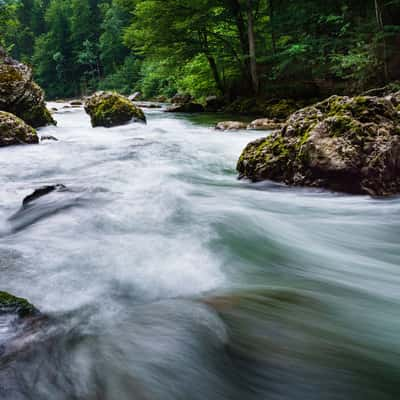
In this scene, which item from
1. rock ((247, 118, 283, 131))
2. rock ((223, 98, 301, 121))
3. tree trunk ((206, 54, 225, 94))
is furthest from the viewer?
tree trunk ((206, 54, 225, 94))

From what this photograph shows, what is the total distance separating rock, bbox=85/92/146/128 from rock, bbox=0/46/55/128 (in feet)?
5.54

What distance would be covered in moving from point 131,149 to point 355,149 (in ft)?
17.6

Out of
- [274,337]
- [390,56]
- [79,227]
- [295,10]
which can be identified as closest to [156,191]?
[79,227]

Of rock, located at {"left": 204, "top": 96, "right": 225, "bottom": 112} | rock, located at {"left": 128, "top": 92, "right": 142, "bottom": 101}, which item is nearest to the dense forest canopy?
rock, located at {"left": 204, "top": 96, "right": 225, "bottom": 112}

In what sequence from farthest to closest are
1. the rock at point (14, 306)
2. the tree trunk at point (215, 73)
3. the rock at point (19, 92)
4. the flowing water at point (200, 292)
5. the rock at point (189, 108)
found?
1. the rock at point (189, 108)
2. the tree trunk at point (215, 73)
3. the rock at point (19, 92)
4. the rock at point (14, 306)
5. the flowing water at point (200, 292)

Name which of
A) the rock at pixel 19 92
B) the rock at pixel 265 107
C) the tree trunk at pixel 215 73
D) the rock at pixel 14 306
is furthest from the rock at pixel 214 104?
the rock at pixel 14 306

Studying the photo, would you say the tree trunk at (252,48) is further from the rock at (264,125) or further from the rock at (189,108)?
the rock at (264,125)

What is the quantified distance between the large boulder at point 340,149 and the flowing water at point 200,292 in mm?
236

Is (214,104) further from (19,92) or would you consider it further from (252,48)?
(19,92)

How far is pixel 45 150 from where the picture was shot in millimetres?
8195

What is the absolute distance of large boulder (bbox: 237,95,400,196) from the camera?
4148 mm

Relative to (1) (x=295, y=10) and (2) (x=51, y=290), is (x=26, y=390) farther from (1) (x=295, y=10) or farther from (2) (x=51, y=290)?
(1) (x=295, y=10)

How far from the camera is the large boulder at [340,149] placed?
4148mm

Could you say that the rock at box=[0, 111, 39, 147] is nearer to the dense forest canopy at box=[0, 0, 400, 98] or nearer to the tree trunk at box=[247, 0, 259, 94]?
the dense forest canopy at box=[0, 0, 400, 98]
